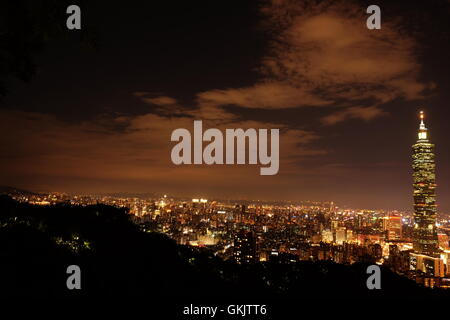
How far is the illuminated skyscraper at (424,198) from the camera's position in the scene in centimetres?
8062

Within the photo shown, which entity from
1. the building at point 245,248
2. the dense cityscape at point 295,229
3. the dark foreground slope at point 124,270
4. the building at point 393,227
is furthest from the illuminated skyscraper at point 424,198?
the dark foreground slope at point 124,270

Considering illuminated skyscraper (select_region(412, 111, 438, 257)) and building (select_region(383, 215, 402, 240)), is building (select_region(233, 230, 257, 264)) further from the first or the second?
illuminated skyscraper (select_region(412, 111, 438, 257))

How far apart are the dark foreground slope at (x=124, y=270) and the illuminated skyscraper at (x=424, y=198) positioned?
281ft

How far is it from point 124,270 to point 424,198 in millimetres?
94799

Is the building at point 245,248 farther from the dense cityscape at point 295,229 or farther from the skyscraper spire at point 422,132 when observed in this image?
the skyscraper spire at point 422,132

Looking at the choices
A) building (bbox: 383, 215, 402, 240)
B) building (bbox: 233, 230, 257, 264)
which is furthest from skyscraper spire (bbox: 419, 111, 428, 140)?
building (bbox: 233, 230, 257, 264)

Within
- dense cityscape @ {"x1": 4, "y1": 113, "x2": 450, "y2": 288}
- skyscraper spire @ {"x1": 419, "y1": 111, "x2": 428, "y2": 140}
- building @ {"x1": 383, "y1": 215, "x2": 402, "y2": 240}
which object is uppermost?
skyscraper spire @ {"x1": 419, "y1": 111, "x2": 428, "y2": 140}

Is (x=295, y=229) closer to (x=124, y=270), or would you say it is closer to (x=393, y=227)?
(x=393, y=227)

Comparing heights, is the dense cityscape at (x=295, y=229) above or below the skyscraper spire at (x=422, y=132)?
below

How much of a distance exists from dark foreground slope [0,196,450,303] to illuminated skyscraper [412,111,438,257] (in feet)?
281

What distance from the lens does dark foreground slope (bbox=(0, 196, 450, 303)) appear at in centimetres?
432

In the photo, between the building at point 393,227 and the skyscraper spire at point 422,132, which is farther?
the skyscraper spire at point 422,132

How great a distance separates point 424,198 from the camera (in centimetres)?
8362

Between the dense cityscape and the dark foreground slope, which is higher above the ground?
the dark foreground slope
